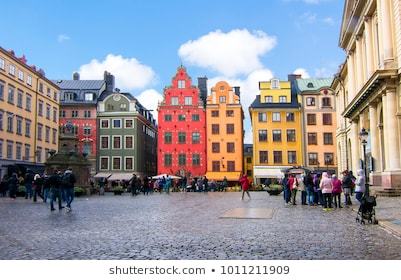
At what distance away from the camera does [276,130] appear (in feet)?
229

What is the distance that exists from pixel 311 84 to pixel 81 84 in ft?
120

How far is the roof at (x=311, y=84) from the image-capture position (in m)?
70.8

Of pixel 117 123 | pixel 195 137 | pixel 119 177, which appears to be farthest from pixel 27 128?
pixel 195 137

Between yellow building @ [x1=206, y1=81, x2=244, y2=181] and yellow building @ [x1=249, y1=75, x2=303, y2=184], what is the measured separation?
109 inches

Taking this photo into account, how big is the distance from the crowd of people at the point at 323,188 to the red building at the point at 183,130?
152ft

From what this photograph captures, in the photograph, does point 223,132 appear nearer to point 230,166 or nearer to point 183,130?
point 230,166

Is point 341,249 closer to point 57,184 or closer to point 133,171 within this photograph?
point 57,184

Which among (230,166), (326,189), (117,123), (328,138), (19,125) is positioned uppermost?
(117,123)

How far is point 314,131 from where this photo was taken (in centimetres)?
6869

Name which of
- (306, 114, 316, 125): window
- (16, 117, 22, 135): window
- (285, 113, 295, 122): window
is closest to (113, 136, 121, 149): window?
(16, 117, 22, 135): window

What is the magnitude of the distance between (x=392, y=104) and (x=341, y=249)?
78.5ft

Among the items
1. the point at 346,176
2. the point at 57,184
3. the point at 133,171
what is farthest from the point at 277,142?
the point at 57,184

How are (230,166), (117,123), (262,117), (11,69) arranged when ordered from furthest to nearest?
1. (117,123)
2. (230,166)
3. (262,117)
4. (11,69)

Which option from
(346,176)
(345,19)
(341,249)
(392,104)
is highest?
(345,19)
